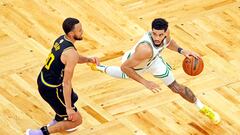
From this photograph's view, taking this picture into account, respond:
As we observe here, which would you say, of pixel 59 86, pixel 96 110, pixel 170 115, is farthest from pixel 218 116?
pixel 59 86

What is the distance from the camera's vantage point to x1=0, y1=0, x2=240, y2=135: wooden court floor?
1004 cm

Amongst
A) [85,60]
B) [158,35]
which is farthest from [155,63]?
[85,60]

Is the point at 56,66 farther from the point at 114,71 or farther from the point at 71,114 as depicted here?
the point at 114,71

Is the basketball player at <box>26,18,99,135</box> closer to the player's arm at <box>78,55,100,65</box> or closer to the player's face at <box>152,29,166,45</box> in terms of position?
the player's arm at <box>78,55,100,65</box>

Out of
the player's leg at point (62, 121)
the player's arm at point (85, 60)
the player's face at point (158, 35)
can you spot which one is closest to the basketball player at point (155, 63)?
the player's face at point (158, 35)

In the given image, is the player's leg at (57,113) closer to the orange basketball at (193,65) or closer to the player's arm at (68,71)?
the player's arm at (68,71)

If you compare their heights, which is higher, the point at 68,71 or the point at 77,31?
the point at 77,31

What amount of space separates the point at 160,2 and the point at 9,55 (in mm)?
2922

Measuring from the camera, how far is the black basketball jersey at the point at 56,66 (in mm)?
8742

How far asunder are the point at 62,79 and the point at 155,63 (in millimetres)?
1432

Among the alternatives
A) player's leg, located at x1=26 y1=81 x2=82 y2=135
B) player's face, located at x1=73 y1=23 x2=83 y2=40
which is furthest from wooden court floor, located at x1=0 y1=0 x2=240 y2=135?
player's face, located at x1=73 y1=23 x2=83 y2=40

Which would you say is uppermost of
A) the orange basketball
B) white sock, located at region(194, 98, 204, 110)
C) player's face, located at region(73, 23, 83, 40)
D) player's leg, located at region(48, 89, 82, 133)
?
player's face, located at region(73, 23, 83, 40)

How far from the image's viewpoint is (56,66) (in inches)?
348

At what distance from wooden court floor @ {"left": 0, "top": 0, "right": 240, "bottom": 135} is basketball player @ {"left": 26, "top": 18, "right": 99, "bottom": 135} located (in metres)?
0.62
